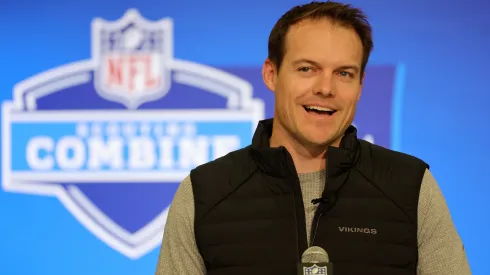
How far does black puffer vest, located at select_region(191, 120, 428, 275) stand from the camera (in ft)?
4.15

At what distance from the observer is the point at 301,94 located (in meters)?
1.31

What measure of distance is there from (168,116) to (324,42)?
1219 millimetres

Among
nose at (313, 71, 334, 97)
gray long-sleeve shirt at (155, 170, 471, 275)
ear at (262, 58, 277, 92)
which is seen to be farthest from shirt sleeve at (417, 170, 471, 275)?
ear at (262, 58, 277, 92)

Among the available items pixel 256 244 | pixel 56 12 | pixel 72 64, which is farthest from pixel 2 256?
pixel 256 244

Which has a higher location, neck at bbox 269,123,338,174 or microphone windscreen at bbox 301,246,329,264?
neck at bbox 269,123,338,174

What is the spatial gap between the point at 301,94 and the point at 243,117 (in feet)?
3.65

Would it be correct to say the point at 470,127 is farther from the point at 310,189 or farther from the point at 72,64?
the point at 72,64

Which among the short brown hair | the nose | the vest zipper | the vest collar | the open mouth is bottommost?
the vest zipper

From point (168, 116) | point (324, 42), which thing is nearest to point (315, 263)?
point (324, 42)

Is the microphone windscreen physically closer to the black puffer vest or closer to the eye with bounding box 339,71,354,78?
the black puffer vest

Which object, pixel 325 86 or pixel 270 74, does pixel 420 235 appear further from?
pixel 270 74

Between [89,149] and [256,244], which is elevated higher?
[89,149]

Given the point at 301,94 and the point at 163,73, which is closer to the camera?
the point at 301,94

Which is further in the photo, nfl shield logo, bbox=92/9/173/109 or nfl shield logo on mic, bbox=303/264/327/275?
nfl shield logo, bbox=92/9/173/109
